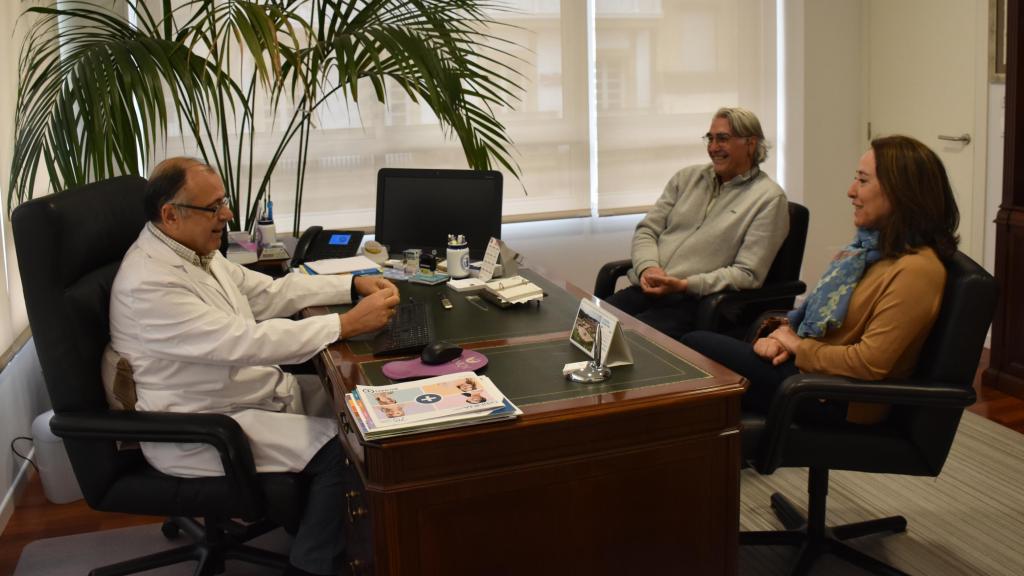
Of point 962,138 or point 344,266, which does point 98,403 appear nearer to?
point 344,266

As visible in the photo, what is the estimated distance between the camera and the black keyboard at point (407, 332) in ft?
7.49

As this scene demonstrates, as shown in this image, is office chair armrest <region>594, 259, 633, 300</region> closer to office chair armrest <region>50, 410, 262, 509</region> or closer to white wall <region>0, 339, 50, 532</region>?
office chair armrest <region>50, 410, 262, 509</region>

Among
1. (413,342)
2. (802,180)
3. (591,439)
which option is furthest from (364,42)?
(802,180)

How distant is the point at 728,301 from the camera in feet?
10.4

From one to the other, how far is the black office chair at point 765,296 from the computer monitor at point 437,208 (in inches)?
29.5

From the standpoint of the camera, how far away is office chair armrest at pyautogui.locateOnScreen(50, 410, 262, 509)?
2.07 meters

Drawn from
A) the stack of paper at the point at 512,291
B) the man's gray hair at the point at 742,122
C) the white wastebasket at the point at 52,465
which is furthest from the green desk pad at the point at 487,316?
the white wastebasket at the point at 52,465

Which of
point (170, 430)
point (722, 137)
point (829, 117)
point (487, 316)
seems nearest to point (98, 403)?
point (170, 430)

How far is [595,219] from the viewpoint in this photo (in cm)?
510

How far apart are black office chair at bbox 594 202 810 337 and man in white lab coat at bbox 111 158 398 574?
4.08 ft

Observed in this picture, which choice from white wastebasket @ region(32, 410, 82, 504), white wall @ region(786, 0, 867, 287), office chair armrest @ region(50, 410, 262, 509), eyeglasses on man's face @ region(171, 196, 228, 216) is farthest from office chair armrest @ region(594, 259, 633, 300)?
white wall @ region(786, 0, 867, 287)

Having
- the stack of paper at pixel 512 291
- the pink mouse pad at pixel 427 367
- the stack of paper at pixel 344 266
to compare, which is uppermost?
the stack of paper at pixel 344 266

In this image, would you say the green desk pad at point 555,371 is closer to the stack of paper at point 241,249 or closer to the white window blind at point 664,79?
the stack of paper at point 241,249

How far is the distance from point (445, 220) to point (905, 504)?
1.73 metres
